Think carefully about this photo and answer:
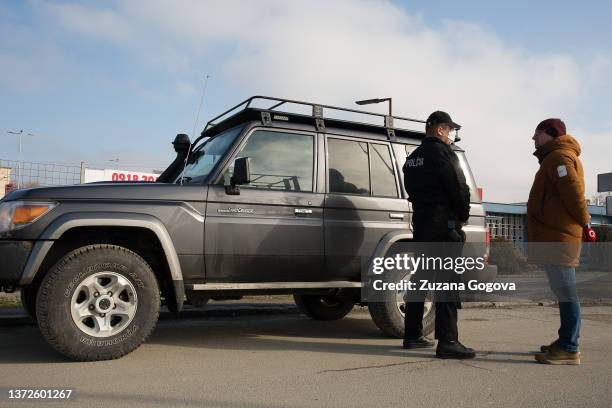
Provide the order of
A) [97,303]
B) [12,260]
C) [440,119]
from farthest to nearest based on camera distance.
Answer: [440,119], [97,303], [12,260]

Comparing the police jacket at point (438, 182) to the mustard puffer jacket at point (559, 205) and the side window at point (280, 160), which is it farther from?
the side window at point (280, 160)

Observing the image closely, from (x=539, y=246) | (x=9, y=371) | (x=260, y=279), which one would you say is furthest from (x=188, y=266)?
(x=539, y=246)

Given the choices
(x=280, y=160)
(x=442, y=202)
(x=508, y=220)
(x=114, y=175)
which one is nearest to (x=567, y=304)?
(x=442, y=202)

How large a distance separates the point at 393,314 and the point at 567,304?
62.7 inches

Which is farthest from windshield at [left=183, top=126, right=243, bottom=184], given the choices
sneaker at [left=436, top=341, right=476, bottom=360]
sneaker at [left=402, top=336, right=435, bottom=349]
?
sneaker at [left=436, top=341, right=476, bottom=360]

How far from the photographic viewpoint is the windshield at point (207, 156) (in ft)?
16.6

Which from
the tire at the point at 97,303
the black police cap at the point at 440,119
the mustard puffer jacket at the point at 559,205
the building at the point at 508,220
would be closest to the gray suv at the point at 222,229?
the tire at the point at 97,303

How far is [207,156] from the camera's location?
5402mm

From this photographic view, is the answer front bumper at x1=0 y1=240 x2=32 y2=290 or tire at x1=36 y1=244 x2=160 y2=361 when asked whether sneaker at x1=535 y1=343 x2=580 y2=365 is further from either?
front bumper at x1=0 y1=240 x2=32 y2=290

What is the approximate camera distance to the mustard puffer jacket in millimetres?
4320

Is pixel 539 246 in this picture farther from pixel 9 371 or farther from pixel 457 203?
pixel 9 371

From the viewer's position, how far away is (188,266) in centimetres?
458

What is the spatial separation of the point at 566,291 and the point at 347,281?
1928 mm

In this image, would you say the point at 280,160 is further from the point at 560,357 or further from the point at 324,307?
the point at 560,357
